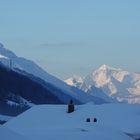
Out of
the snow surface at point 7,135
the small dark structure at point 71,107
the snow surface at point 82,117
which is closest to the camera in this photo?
the snow surface at point 7,135

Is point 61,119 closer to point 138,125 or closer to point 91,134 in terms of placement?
point 138,125

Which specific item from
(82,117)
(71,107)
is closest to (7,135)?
(82,117)

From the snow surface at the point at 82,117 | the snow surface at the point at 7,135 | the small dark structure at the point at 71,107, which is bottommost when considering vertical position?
the snow surface at the point at 82,117

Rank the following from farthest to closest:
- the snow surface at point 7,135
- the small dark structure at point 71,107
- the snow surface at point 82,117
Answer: the small dark structure at point 71,107 → the snow surface at point 82,117 → the snow surface at point 7,135

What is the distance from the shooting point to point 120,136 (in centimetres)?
3772

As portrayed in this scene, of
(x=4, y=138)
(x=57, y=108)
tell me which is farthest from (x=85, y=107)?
(x=4, y=138)

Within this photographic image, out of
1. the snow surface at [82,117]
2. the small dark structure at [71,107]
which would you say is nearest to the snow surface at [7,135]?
the snow surface at [82,117]

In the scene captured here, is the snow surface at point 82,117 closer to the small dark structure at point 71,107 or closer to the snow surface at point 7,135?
the small dark structure at point 71,107

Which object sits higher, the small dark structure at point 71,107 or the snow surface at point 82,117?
the small dark structure at point 71,107

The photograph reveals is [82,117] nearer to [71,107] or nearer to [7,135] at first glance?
[71,107]

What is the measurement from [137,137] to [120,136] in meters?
18.4

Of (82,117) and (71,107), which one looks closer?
(82,117)

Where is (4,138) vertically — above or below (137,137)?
above

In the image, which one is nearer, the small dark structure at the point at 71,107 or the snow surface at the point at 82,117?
the snow surface at the point at 82,117
